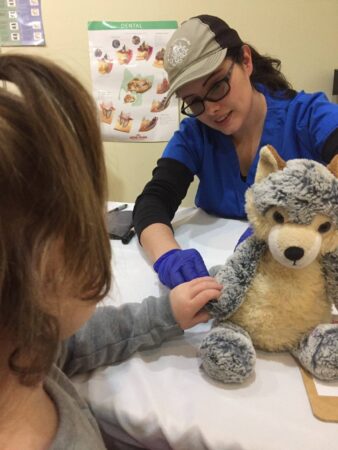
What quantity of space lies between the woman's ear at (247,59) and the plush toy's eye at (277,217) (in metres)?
0.51

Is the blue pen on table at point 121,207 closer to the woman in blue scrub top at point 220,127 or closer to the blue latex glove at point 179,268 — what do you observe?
the woman in blue scrub top at point 220,127

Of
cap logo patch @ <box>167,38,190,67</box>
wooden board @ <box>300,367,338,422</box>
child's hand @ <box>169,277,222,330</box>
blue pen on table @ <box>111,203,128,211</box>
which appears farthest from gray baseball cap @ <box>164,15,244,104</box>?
wooden board @ <box>300,367,338,422</box>

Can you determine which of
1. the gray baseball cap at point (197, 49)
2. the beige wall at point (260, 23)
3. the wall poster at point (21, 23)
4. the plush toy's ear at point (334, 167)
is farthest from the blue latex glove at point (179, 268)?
the wall poster at point (21, 23)

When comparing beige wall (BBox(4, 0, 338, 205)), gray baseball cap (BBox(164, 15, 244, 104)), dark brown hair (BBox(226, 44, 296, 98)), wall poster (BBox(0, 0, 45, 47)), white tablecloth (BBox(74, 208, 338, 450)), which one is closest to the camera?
white tablecloth (BBox(74, 208, 338, 450))

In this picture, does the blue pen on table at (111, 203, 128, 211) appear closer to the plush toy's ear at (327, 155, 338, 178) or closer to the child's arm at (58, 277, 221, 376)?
the child's arm at (58, 277, 221, 376)

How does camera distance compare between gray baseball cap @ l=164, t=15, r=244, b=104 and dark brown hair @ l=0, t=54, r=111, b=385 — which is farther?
gray baseball cap @ l=164, t=15, r=244, b=104

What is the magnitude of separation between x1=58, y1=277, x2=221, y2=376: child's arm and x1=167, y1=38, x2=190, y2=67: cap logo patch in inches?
18.5

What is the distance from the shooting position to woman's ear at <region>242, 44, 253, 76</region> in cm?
87

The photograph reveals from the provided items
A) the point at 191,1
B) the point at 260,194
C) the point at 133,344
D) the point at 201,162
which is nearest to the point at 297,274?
the point at 260,194

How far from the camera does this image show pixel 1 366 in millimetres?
367

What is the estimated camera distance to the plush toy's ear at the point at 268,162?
19.4 inches

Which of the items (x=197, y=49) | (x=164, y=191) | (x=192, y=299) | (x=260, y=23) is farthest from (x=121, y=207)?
(x=260, y=23)

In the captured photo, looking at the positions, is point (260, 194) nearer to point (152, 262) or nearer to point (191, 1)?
point (152, 262)

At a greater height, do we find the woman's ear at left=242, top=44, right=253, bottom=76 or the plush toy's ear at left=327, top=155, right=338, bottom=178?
the woman's ear at left=242, top=44, right=253, bottom=76
